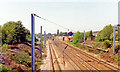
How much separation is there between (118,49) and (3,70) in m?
17.6

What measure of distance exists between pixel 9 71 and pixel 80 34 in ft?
122

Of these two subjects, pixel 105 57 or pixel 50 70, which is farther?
pixel 105 57

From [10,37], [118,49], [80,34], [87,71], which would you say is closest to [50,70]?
[87,71]

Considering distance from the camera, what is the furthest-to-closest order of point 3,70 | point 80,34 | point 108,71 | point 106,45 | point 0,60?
point 80,34
point 106,45
point 108,71
point 0,60
point 3,70

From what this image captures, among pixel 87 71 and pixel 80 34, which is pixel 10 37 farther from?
pixel 80 34

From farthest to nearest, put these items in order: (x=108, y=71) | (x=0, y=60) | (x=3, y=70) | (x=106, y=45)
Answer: (x=106, y=45)
(x=108, y=71)
(x=0, y=60)
(x=3, y=70)

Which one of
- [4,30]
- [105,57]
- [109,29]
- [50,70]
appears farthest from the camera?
[109,29]

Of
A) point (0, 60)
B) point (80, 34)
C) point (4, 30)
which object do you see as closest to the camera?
point (0, 60)

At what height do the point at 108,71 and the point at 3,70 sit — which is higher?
the point at 3,70

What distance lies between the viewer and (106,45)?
2122 cm

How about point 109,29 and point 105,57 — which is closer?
point 105,57

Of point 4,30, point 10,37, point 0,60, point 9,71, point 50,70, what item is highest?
point 4,30

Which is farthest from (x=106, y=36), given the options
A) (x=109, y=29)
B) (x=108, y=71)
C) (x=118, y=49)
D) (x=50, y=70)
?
(x=50, y=70)

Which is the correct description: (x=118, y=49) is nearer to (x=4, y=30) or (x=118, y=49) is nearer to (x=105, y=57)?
(x=105, y=57)
